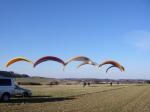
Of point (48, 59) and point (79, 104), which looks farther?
point (48, 59)

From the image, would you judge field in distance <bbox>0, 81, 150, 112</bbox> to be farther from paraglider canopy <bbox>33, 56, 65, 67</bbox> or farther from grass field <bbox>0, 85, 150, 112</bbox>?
paraglider canopy <bbox>33, 56, 65, 67</bbox>

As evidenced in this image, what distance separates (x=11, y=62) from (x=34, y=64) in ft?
10.5

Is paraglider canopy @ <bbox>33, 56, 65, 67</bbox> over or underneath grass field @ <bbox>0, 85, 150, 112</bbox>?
over

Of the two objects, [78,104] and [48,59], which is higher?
[48,59]

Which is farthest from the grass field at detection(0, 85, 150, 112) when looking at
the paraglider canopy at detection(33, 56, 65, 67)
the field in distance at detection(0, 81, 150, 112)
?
the paraglider canopy at detection(33, 56, 65, 67)

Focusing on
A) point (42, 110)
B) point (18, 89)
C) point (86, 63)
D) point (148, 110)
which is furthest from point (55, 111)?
point (86, 63)

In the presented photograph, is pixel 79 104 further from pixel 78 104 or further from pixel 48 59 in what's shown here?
pixel 48 59

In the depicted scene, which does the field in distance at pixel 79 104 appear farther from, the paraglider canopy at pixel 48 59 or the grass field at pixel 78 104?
the paraglider canopy at pixel 48 59

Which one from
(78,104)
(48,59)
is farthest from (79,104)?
(48,59)

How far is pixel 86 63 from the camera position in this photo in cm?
5409

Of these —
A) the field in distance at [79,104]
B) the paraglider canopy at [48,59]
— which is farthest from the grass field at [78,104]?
the paraglider canopy at [48,59]

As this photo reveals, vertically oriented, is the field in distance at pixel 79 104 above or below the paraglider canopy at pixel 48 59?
below

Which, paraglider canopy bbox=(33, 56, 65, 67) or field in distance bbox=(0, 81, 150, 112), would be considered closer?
field in distance bbox=(0, 81, 150, 112)

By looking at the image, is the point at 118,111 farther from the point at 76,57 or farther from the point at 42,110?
the point at 76,57
